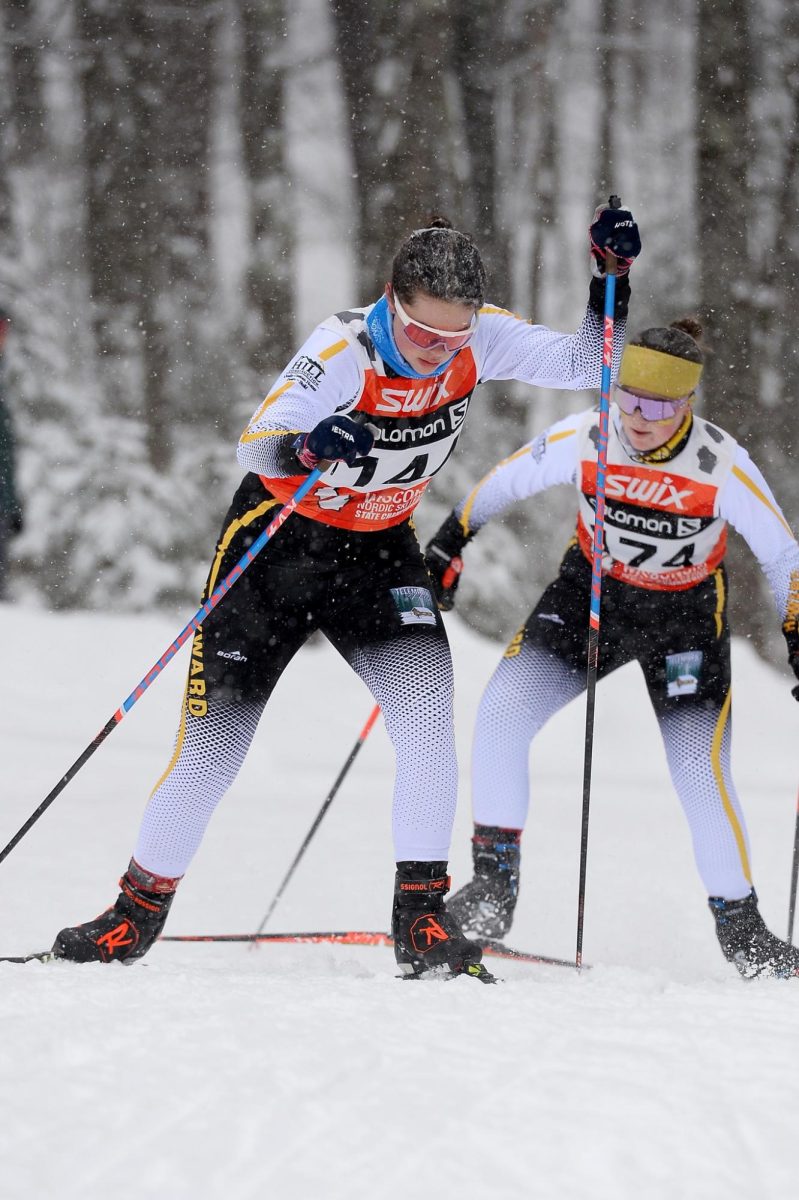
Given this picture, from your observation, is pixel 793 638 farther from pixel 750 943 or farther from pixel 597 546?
pixel 750 943

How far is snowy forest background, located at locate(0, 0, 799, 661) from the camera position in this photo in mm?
10086

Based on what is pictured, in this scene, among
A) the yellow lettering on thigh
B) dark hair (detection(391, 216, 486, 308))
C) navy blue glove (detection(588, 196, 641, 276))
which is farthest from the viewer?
the yellow lettering on thigh

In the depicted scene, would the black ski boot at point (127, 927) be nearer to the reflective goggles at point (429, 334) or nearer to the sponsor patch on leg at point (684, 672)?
the reflective goggles at point (429, 334)

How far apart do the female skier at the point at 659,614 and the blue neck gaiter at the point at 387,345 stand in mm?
915

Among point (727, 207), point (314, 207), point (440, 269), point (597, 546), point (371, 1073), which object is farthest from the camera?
point (314, 207)

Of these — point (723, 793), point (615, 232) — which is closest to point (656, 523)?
point (723, 793)

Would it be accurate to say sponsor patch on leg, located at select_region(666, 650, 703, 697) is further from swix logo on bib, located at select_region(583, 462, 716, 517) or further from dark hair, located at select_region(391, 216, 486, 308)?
dark hair, located at select_region(391, 216, 486, 308)

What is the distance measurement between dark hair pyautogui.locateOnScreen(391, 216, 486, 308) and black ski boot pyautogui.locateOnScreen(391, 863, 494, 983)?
1.43 meters

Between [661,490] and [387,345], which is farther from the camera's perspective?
[661,490]

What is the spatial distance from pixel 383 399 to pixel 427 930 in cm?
134

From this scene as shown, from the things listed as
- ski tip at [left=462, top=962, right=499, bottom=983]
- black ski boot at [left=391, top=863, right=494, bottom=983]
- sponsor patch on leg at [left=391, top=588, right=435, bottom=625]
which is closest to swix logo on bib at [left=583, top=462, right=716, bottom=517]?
sponsor patch on leg at [left=391, top=588, right=435, bottom=625]

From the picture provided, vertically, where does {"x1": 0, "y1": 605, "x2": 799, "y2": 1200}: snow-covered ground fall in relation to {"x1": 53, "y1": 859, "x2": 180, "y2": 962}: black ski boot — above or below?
above

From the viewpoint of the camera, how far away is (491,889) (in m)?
4.13

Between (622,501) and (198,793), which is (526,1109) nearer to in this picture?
(198,793)
